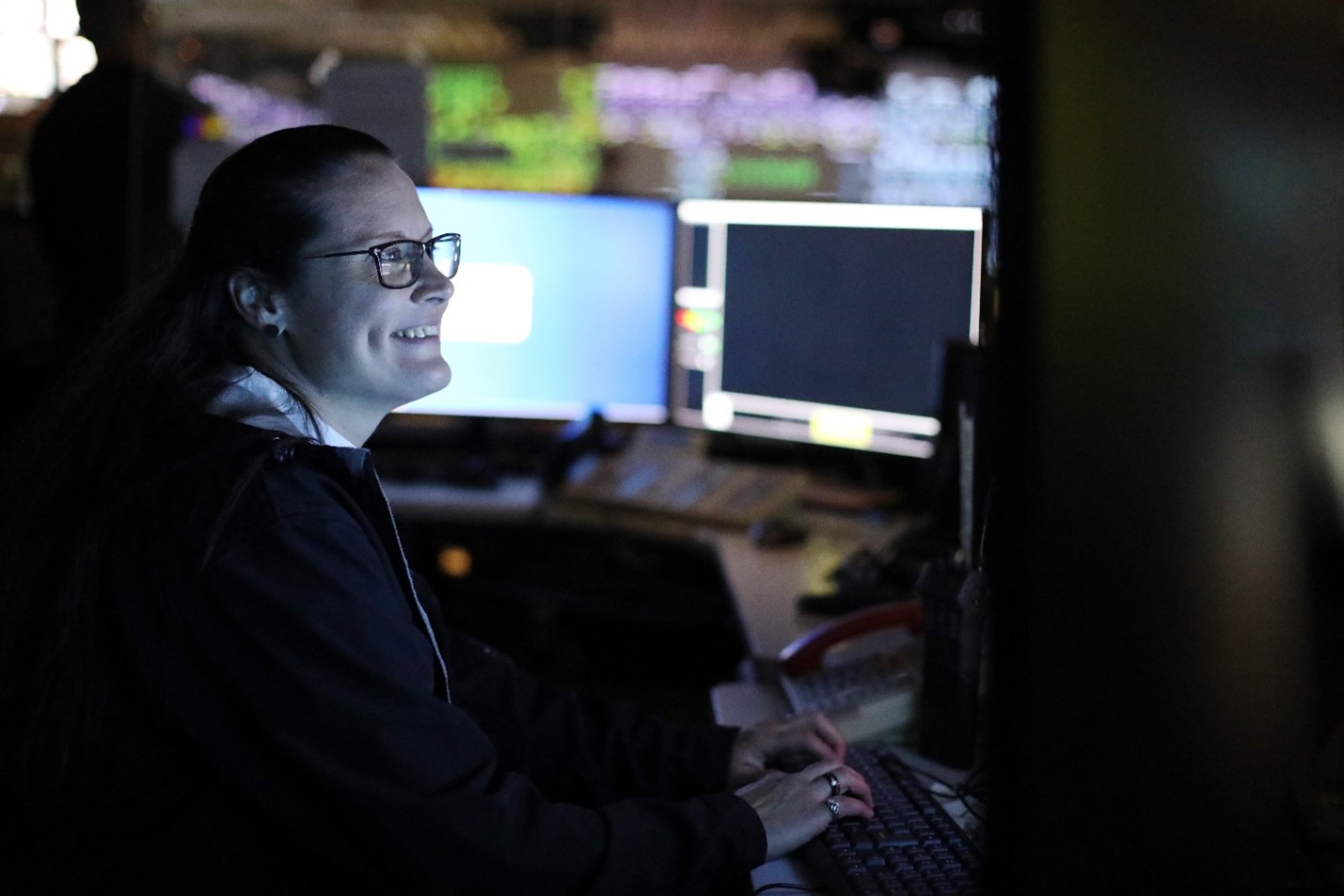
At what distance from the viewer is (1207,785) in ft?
1.79

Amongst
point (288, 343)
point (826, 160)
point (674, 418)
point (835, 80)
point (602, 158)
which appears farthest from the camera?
point (826, 160)

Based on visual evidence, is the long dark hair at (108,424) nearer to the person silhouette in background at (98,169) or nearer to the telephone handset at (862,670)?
the telephone handset at (862,670)

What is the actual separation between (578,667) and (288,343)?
1.80 metres

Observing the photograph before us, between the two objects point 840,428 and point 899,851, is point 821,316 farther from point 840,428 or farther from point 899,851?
point 899,851

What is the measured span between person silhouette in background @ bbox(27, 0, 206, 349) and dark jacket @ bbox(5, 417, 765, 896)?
4.70ft

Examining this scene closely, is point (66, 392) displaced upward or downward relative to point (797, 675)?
upward

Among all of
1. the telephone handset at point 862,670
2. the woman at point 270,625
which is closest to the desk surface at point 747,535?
the telephone handset at point 862,670

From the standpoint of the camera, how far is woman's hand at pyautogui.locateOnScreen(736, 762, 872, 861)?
3.14 ft

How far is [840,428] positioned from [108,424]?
4.89 ft

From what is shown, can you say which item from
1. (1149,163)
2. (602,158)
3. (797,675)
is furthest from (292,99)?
(1149,163)

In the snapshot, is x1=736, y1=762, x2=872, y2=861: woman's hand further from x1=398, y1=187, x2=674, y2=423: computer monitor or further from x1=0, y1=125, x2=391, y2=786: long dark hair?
x1=398, y1=187, x2=674, y2=423: computer monitor

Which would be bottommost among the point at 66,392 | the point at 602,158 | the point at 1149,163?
the point at 66,392

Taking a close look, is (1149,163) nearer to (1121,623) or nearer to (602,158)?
(1121,623)

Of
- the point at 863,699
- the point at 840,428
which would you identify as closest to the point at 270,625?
the point at 863,699
